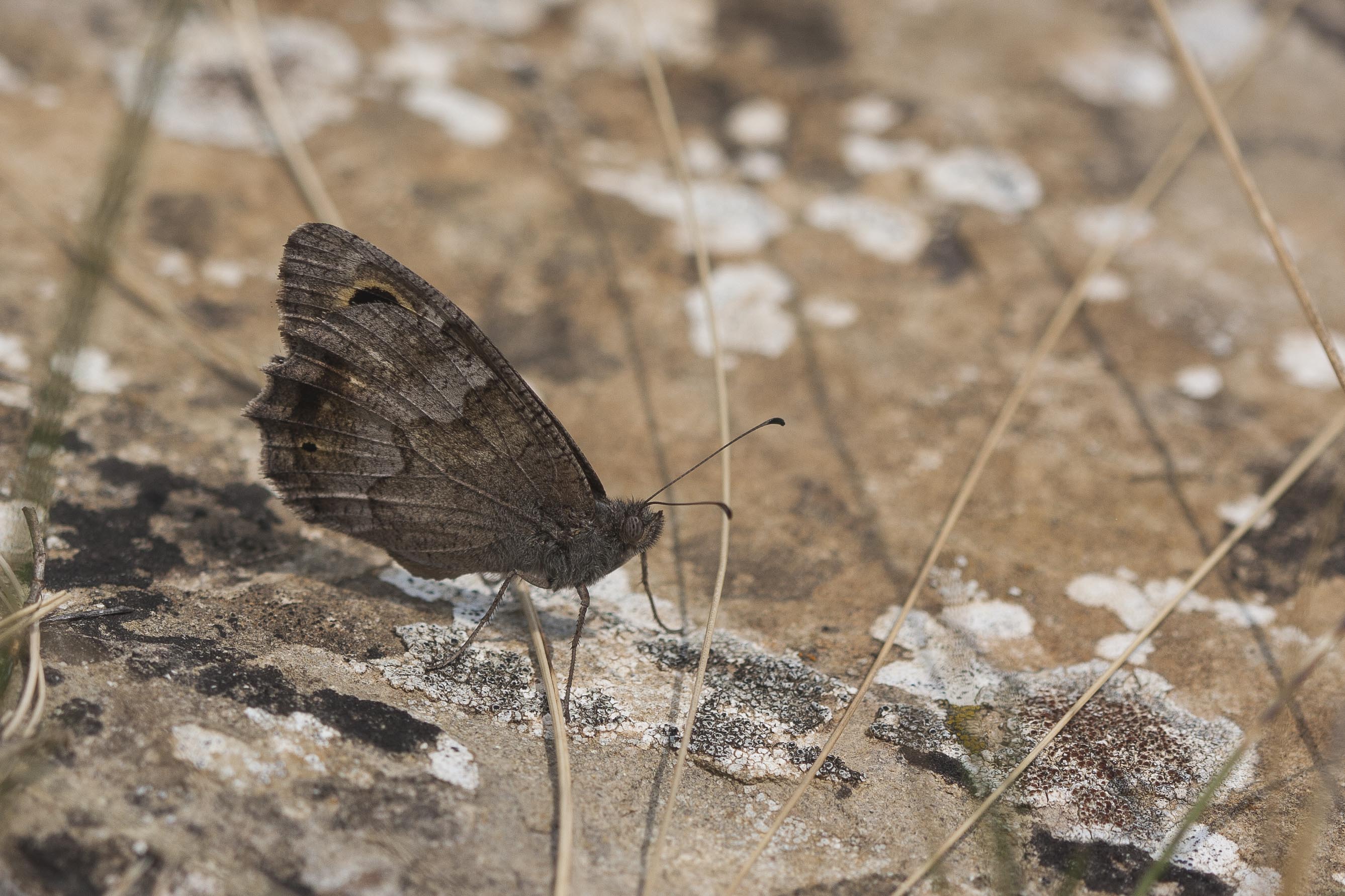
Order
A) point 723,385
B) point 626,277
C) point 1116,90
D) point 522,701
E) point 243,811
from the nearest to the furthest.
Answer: point 243,811 → point 522,701 → point 723,385 → point 626,277 → point 1116,90

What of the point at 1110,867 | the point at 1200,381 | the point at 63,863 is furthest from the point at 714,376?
the point at 63,863

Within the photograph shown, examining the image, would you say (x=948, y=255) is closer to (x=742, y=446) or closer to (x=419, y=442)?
(x=742, y=446)

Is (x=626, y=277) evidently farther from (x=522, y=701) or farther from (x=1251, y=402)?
(x=1251, y=402)

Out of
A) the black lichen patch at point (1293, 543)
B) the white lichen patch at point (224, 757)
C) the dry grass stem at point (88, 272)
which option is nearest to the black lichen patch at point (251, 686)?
the white lichen patch at point (224, 757)

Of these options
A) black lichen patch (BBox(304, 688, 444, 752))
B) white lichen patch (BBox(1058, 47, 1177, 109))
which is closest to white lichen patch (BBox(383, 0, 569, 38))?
white lichen patch (BBox(1058, 47, 1177, 109))

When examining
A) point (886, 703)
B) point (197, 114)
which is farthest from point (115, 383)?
point (886, 703)
